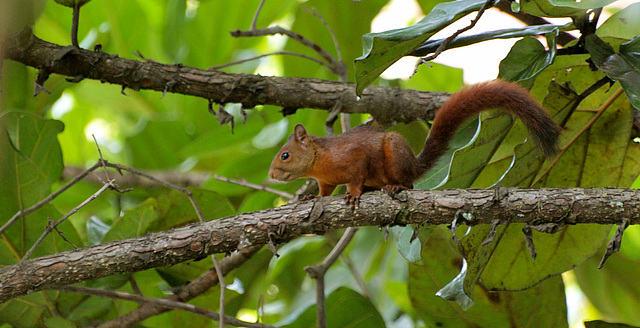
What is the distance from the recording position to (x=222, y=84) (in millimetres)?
1766

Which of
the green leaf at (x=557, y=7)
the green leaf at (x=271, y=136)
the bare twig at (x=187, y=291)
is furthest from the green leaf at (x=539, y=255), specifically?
the green leaf at (x=271, y=136)

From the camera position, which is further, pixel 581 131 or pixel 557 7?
pixel 581 131

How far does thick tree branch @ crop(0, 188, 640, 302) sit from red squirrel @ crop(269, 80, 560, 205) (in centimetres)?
9

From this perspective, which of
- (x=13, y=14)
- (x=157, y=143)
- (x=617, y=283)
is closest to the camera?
(x=13, y=14)

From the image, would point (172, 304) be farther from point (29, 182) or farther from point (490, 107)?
point (490, 107)

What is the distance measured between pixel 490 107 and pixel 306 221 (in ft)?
1.74

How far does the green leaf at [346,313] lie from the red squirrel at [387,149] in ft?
1.00

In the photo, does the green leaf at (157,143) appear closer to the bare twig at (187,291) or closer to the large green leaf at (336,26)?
the large green leaf at (336,26)

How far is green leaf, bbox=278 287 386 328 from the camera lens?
167cm

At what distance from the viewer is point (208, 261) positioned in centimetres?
180

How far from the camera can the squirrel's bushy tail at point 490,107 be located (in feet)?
4.33

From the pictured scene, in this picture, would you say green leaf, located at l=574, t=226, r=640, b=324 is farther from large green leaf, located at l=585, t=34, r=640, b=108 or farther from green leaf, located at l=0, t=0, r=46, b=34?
green leaf, located at l=0, t=0, r=46, b=34

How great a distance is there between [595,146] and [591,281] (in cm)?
72

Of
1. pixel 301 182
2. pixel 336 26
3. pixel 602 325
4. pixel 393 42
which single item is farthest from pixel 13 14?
pixel 336 26
